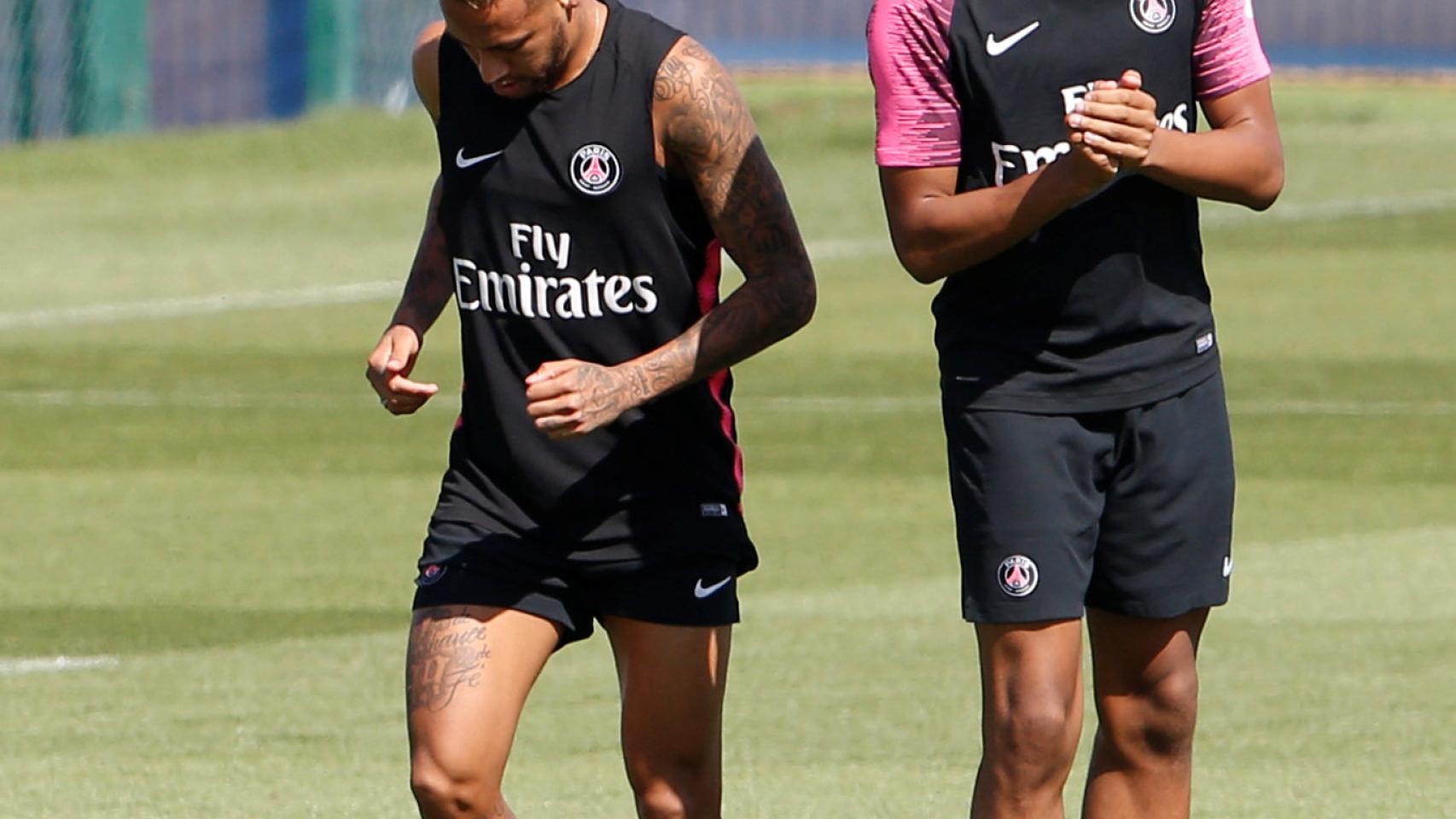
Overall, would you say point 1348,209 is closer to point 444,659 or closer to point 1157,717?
point 1157,717

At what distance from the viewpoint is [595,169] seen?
5.95 m

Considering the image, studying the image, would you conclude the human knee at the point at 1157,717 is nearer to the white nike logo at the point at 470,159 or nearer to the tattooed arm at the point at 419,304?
the tattooed arm at the point at 419,304

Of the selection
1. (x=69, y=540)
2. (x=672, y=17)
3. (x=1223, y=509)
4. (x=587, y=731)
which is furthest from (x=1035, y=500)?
(x=672, y=17)

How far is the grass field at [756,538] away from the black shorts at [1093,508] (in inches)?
74.1

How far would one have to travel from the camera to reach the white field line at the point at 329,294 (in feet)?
67.7

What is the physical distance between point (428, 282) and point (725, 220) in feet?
2.50

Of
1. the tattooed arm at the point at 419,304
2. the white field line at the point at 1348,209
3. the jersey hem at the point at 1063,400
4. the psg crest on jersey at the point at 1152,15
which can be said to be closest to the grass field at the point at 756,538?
the white field line at the point at 1348,209

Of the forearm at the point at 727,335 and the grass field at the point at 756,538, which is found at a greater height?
the forearm at the point at 727,335

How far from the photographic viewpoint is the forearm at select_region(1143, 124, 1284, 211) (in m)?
5.60

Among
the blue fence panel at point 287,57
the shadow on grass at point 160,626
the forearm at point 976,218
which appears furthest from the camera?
the blue fence panel at point 287,57

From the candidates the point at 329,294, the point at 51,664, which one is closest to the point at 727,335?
the point at 51,664

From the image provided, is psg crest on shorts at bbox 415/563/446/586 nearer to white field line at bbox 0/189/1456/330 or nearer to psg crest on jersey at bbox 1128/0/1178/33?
psg crest on jersey at bbox 1128/0/1178/33

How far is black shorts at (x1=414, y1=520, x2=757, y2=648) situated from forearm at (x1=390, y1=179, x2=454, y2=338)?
0.53m

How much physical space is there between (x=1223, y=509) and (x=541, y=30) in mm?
1567
